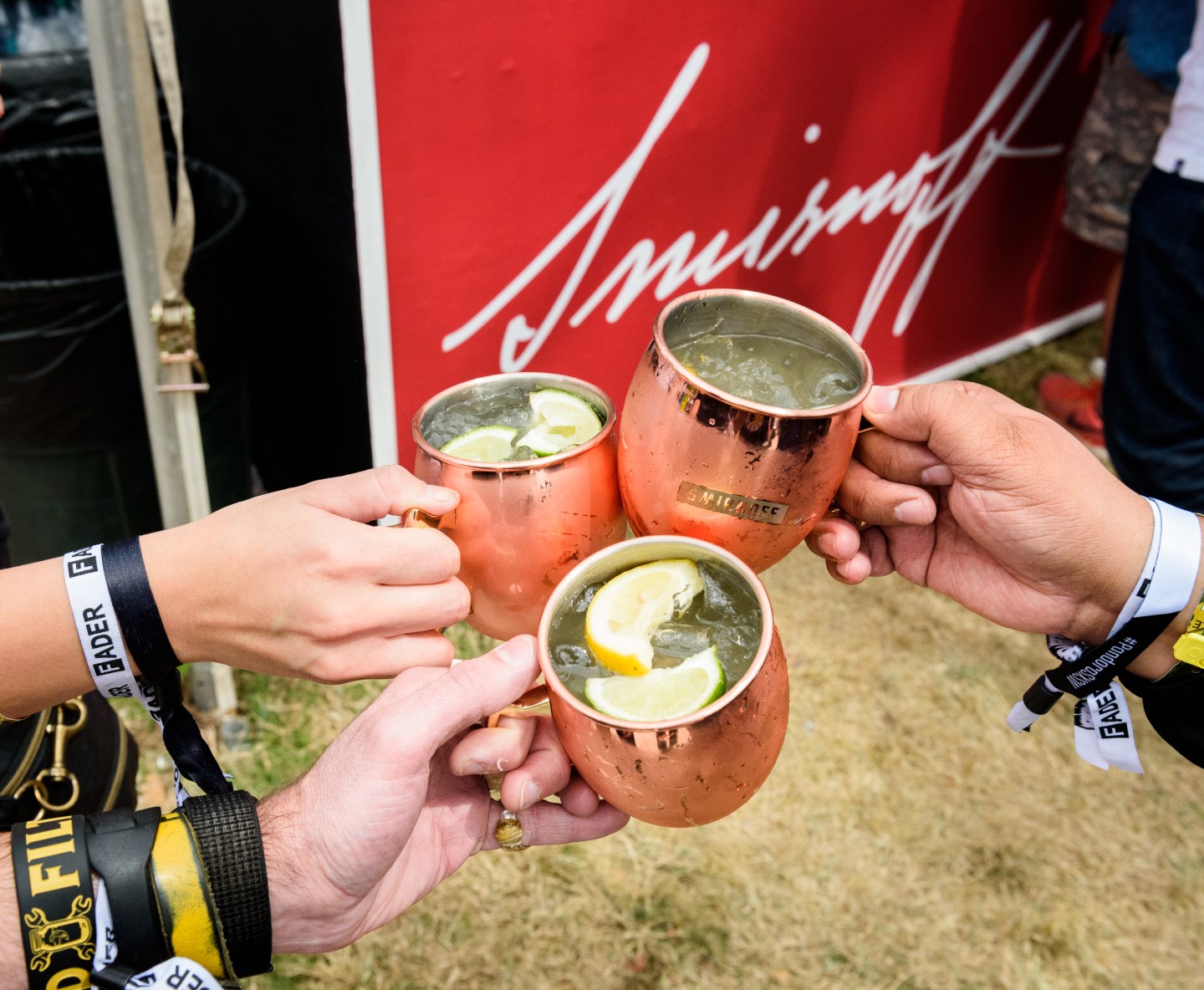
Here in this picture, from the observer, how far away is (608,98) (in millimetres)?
2449

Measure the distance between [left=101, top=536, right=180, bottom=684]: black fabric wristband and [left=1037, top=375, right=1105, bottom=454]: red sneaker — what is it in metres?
3.72

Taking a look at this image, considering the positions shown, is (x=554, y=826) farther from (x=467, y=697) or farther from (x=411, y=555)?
(x=411, y=555)

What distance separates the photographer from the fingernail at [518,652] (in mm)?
1125

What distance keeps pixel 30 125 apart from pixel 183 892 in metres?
2.84

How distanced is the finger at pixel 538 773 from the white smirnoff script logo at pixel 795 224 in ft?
5.02

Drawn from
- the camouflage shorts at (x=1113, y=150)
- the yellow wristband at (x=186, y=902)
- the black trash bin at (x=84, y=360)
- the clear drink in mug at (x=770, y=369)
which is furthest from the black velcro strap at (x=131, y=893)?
the camouflage shorts at (x=1113, y=150)

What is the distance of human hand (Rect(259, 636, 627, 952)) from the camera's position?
1.13m

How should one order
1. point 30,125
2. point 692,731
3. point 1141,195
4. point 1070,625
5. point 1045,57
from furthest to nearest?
point 1045,57 → point 30,125 → point 1141,195 → point 1070,625 → point 692,731

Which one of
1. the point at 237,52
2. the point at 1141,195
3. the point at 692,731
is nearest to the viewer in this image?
the point at 692,731

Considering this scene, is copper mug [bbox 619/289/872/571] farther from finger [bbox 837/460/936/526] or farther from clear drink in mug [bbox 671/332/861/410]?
finger [bbox 837/460/936/526]

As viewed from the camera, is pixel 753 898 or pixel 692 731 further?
pixel 753 898

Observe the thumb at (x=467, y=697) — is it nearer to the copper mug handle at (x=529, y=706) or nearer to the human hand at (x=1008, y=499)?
the copper mug handle at (x=529, y=706)

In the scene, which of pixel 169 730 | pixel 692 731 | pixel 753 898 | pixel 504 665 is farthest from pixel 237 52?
pixel 753 898

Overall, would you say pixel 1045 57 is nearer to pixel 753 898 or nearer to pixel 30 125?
pixel 753 898
